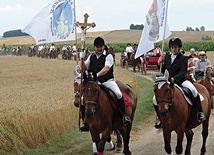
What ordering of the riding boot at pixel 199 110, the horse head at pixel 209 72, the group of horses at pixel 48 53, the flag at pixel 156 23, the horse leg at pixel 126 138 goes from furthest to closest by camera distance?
the group of horses at pixel 48 53 → the horse head at pixel 209 72 → the flag at pixel 156 23 → the horse leg at pixel 126 138 → the riding boot at pixel 199 110

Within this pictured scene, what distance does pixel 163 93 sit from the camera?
8797mm

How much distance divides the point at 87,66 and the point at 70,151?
227cm

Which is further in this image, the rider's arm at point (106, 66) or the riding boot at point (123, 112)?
the riding boot at point (123, 112)

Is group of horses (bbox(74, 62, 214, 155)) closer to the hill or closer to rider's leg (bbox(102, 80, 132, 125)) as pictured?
rider's leg (bbox(102, 80, 132, 125))

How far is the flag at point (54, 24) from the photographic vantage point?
1051 centimetres

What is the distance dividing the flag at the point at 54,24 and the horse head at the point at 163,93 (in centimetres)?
272

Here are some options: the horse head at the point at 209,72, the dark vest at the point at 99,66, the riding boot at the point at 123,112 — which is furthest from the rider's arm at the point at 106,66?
the horse head at the point at 209,72

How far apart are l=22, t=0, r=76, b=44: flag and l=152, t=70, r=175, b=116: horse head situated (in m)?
2.72

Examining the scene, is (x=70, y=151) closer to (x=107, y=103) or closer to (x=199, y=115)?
(x=107, y=103)

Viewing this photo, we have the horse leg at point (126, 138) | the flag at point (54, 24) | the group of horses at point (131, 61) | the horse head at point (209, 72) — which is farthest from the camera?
the group of horses at point (131, 61)

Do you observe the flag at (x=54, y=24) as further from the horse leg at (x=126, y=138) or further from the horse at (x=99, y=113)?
the horse leg at (x=126, y=138)

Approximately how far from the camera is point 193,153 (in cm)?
1088

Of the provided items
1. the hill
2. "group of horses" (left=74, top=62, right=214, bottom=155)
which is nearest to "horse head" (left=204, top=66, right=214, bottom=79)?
"group of horses" (left=74, top=62, right=214, bottom=155)

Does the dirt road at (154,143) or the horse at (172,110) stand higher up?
the horse at (172,110)
